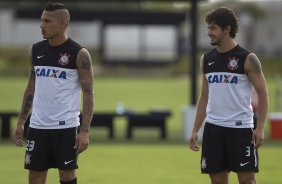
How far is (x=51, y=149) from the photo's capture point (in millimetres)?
7793

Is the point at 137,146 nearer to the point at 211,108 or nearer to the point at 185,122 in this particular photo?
the point at 185,122

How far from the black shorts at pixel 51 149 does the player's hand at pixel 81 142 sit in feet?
0.17

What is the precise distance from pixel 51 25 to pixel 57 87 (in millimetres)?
566

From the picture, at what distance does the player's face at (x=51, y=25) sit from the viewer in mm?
7723

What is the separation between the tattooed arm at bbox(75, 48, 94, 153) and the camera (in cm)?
770

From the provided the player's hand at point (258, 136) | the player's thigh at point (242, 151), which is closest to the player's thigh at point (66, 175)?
the player's thigh at point (242, 151)

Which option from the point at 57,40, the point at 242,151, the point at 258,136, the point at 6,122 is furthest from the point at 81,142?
the point at 6,122

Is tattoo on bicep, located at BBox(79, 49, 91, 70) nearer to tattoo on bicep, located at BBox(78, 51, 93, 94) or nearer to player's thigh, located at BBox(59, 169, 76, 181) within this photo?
tattoo on bicep, located at BBox(78, 51, 93, 94)

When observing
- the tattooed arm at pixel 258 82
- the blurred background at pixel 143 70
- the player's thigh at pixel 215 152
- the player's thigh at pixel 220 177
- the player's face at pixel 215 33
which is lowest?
the blurred background at pixel 143 70

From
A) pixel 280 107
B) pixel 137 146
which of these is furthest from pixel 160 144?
pixel 280 107

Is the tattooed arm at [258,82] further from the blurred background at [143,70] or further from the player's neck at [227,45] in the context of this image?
the blurred background at [143,70]

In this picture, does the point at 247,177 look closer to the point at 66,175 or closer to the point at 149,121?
the point at 66,175

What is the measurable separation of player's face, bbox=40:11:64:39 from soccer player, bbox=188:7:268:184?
4.45 feet

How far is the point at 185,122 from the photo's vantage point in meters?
18.5
